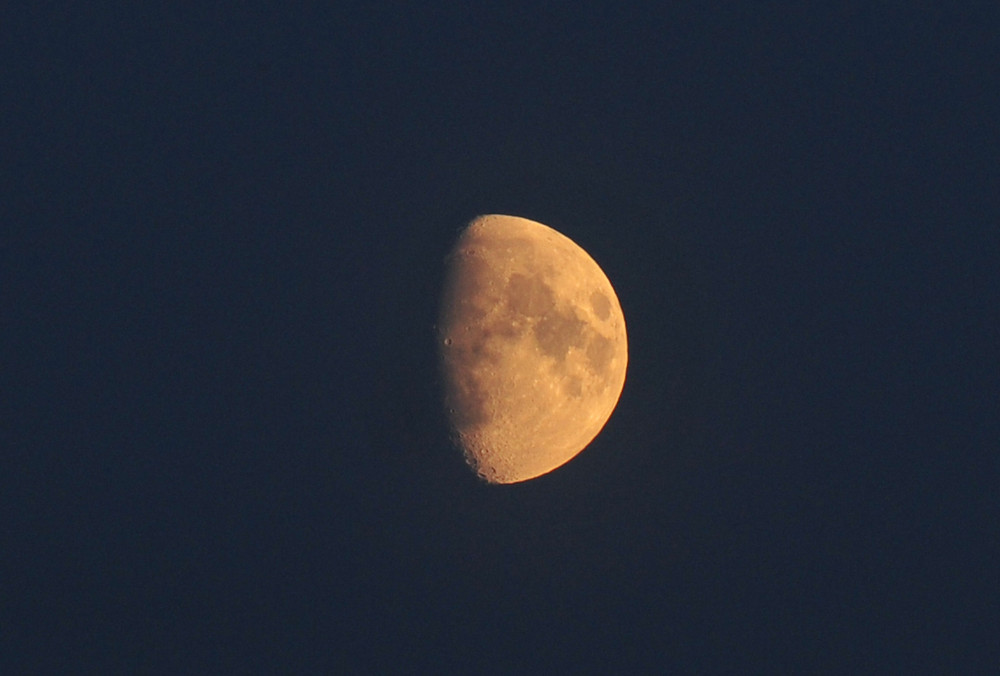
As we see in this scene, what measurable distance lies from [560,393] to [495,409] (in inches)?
39.2

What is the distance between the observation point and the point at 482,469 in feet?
33.3

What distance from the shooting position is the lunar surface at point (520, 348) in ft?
31.0

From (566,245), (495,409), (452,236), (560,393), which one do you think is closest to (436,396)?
(495,409)

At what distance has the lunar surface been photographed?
372 inches

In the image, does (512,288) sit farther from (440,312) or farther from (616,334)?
(616,334)

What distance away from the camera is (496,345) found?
9383 mm

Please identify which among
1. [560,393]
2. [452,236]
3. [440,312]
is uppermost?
[452,236]

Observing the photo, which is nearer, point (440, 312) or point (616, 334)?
point (440, 312)

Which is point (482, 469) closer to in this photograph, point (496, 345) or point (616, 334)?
point (496, 345)

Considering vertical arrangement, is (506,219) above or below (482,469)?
above

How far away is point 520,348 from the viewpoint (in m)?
9.40

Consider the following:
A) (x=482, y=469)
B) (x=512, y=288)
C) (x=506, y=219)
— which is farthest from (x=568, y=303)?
(x=482, y=469)

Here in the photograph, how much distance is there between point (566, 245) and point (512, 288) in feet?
5.47

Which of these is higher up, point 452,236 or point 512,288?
point 452,236
